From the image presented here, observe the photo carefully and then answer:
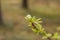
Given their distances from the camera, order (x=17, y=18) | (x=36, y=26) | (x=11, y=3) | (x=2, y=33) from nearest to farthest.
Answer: (x=36, y=26)
(x=2, y=33)
(x=17, y=18)
(x=11, y=3)

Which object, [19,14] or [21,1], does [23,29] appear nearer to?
[19,14]

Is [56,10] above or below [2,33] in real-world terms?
above

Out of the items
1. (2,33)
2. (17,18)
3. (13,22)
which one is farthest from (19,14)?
(2,33)

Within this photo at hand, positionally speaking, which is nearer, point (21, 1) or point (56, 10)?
point (56, 10)

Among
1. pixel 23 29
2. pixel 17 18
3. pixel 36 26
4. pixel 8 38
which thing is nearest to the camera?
pixel 36 26

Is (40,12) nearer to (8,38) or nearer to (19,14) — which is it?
(19,14)

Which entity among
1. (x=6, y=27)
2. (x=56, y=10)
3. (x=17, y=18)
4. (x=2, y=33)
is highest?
(x=56, y=10)
